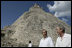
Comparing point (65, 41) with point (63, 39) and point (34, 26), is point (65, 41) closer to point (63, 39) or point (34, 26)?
point (63, 39)

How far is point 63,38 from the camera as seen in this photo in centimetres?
638

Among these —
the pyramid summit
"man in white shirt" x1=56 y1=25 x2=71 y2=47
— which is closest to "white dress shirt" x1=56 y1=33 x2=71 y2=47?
"man in white shirt" x1=56 y1=25 x2=71 y2=47

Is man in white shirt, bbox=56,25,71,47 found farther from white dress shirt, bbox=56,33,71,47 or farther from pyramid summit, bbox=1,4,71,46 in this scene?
pyramid summit, bbox=1,4,71,46

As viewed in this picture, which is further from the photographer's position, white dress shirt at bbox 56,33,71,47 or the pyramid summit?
the pyramid summit

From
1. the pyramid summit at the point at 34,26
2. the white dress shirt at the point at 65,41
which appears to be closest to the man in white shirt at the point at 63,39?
the white dress shirt at the point at 65,41

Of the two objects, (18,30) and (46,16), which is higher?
(46,16)

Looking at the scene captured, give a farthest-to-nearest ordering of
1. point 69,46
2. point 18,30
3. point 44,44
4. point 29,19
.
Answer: point 29,19 < point 18,30 < point 44,44 < point 69,46

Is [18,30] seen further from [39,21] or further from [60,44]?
[60,44]

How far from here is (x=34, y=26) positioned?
292 ft

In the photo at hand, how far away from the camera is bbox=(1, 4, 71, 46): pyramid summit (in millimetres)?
81188

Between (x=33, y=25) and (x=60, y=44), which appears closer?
(x=60, y=44)

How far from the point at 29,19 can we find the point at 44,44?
283ft

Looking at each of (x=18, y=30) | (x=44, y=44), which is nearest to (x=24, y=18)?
(x=18, y=30)

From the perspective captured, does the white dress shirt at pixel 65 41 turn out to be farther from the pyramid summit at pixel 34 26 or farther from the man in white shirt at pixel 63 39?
the pyramid summit at pixel 34 26
